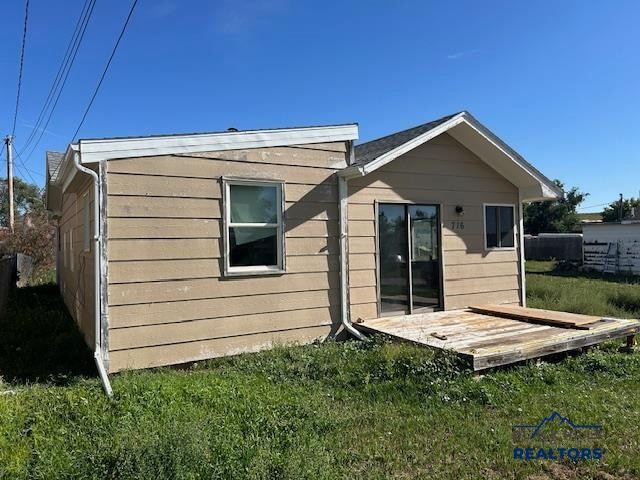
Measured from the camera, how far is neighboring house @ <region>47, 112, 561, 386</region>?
17.6 ft

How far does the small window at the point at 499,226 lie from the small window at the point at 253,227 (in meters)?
4.28

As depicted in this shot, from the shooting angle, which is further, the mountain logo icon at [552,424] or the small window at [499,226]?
the small window at [499,226]

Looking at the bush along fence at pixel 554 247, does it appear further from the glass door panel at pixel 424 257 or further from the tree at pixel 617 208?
the glass door panel at pixel 424 257

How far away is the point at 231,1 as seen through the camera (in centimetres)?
738

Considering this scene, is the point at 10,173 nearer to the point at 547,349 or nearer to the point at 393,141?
the point at 393,141

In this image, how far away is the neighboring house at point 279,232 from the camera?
5352mm

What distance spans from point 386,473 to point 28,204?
3839cm

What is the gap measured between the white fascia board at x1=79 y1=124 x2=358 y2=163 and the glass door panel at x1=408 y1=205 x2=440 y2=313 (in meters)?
1.86

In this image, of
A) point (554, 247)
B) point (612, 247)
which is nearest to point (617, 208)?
point (554, 247)

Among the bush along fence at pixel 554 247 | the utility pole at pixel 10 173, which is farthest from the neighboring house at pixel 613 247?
the utility pole at pixel 10 173

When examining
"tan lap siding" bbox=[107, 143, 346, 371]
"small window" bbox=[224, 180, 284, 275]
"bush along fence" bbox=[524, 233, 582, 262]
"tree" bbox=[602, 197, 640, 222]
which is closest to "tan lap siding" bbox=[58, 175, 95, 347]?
"tan lap siding" bbox=[107, 143, 346, 371]

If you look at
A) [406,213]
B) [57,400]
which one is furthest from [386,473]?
[406,213]

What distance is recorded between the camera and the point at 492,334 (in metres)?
6.14

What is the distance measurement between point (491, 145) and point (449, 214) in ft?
4.65
